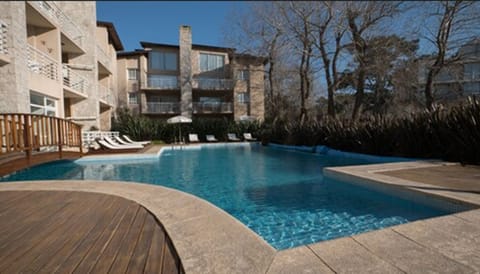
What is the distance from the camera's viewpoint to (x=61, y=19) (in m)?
13.6

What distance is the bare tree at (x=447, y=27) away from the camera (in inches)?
450

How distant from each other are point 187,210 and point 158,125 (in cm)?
1854

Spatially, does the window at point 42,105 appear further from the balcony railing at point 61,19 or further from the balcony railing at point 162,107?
the balcony railing at point 162,107

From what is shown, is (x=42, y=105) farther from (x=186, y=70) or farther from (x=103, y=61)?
(x=186, y=70)

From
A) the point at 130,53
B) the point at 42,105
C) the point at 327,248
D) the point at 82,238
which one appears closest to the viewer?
the point at 327,248

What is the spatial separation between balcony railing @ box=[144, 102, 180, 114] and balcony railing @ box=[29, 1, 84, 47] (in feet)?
32.7

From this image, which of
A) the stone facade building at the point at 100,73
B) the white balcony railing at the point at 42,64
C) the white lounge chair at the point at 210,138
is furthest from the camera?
the white lounge chair at the point at 210,138

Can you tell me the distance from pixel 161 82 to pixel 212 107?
6015mm

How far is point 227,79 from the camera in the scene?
2723cm

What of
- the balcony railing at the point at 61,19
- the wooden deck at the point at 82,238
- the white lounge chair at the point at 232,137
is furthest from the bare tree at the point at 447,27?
the balcony railing at the point at 61,19

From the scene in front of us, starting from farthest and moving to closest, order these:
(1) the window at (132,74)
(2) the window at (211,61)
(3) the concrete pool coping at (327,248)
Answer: (2) the window at (211,61), (1) the window at (132,74), (3) the concrete pool coping at (327,248)

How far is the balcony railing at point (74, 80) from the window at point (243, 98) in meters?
15.2

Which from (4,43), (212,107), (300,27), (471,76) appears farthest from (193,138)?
(471,76)

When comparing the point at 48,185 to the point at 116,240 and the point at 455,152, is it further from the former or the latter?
the point at 455,152
